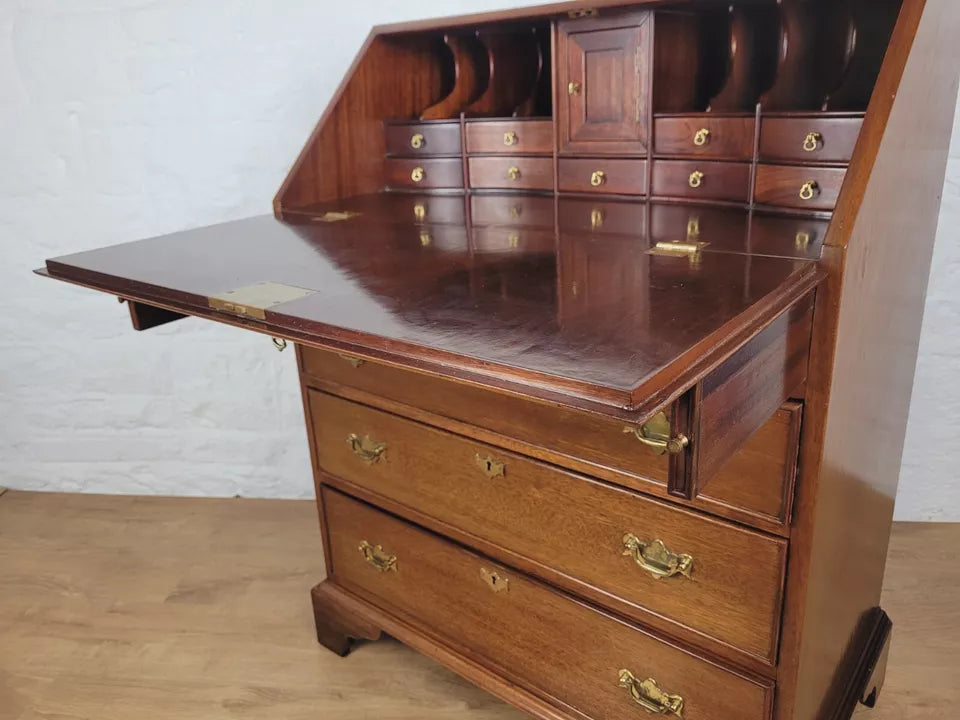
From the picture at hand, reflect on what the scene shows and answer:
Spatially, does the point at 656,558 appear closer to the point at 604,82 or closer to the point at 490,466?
the point at 490,466

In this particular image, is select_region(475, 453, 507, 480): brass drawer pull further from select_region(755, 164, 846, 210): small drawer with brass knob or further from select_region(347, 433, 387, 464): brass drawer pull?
select_region(755, 164, 846, 210): small drawer with brass knob

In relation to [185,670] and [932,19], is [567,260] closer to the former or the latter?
[932,19]

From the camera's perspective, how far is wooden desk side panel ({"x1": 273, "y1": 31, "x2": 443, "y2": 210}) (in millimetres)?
1791

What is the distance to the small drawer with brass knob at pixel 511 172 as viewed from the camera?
5.65ft

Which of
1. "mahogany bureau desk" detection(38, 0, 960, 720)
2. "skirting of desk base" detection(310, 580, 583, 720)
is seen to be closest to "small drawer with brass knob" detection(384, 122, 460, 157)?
"mahogany bureau desk" detection(38, 0, 960, 720)

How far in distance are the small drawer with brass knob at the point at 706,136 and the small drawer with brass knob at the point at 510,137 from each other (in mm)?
253

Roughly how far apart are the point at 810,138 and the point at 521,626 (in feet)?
3.25

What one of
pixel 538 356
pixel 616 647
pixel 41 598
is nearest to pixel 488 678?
pixel 616 647

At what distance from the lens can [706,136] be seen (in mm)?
1470

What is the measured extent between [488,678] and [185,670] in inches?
31.0

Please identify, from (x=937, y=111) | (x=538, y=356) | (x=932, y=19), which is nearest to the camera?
(x=538, y=356)

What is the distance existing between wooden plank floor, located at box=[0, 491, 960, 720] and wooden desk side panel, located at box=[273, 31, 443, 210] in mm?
1067

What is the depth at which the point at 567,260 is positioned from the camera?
1.21 metres

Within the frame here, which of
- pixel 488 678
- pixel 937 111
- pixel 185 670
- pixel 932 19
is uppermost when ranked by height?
pixel 932 19
